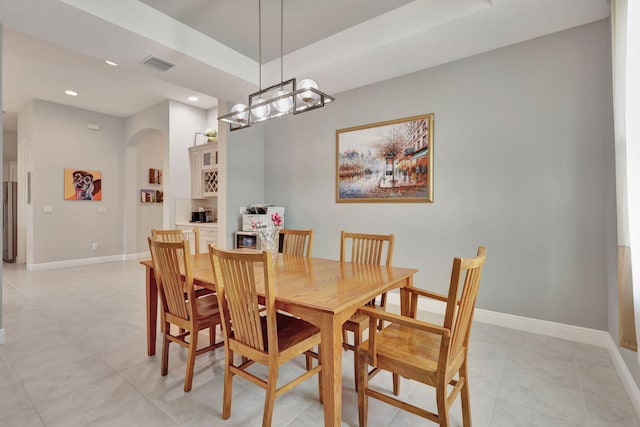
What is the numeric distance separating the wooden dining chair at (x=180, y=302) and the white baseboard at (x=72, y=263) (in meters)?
5.23

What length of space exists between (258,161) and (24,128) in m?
4.80

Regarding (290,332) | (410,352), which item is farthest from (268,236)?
(410,352)

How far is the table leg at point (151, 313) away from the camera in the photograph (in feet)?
7.60

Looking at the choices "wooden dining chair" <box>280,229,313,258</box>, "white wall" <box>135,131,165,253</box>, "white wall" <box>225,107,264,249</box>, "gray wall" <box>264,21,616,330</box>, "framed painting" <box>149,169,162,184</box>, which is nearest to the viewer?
"gray wall" <box>264,21,616,330</box>

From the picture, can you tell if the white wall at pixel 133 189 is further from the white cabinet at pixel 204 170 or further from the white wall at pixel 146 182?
the white cabinet at pixel 204 170

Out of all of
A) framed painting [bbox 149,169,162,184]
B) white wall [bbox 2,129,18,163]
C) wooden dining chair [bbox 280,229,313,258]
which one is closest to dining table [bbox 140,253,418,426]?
wooden dining chair [bbox 280,229,313,258]

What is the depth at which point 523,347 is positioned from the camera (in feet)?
8.23

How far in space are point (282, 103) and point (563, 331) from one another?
304cm

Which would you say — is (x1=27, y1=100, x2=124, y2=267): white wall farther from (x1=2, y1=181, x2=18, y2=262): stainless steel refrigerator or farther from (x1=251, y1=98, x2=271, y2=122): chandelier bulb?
(x1=251, y1=98, x2=271, y2=122): chandelier bulb

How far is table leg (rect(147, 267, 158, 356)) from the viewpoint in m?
2.32

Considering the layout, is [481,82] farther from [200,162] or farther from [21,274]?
[21,274]

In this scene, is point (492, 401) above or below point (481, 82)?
below

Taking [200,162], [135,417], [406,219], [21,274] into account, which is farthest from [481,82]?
[21,274]

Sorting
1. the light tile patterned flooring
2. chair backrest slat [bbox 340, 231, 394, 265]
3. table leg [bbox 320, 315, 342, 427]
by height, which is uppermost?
chair backrest slat [bbox 340, 231, 394, 265]
